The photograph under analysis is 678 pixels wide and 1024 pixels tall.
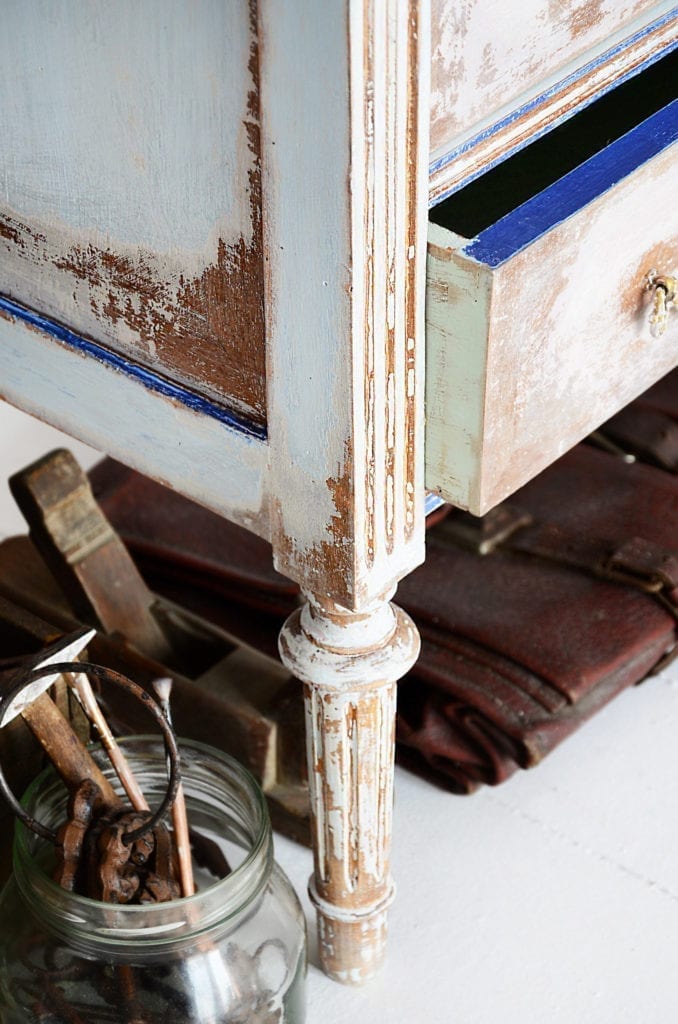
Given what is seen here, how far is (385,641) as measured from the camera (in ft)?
2.23

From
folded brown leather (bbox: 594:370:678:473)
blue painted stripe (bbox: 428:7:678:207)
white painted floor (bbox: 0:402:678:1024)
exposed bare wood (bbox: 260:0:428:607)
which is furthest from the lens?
folded brown leather (bbox: 594:370:678:473)

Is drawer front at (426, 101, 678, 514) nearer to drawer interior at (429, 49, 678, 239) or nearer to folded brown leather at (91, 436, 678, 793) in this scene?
drawer interior at (429, 49, 678, 239)

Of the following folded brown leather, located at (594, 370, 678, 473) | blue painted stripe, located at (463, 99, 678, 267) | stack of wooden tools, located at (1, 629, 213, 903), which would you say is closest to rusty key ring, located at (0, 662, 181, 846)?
stack of wooden tools, located at (1, 629, 213, 903)

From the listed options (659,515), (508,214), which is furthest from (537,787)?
(508,214)

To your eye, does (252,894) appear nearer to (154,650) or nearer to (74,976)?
(74,976)

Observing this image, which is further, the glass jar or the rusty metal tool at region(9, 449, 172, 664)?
the rusty metal tool at region(9, 449, 172, 664)

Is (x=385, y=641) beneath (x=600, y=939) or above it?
above

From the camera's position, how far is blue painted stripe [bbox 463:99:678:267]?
1.79ft

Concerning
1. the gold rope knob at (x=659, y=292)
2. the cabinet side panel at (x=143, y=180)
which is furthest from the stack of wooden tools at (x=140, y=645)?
the gold rope knob at (x=659, y=292)

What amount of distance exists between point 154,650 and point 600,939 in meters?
0.33

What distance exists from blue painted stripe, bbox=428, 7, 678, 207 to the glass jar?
0.31 meters

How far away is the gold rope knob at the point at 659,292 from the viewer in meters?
0.64

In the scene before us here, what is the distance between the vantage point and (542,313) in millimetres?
577

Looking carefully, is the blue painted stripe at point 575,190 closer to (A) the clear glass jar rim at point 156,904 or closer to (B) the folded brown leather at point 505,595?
(A) the clear glass jar rim at point 156,904
